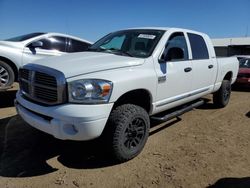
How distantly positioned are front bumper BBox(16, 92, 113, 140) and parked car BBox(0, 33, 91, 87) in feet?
12.0

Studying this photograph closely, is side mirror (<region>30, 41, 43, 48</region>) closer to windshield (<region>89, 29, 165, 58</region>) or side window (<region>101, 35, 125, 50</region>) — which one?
windshield (<region>89, 29, 165, 58</region>)

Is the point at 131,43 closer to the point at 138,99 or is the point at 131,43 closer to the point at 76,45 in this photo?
the point at 138,99

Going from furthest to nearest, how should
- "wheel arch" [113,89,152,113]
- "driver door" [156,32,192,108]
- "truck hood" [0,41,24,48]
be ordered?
"truck hood" [0,41,24,48], "driver door" [156,32,192,108], "wheel arch" [113,89,152,113]

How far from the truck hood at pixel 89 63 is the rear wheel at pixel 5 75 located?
9.90 ft

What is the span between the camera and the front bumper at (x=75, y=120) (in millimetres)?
3238

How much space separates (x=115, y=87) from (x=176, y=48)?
1.84 m

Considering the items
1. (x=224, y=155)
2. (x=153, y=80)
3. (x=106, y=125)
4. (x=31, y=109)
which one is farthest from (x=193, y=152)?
(x=31, y=109)

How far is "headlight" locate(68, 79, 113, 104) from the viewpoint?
3.32 m

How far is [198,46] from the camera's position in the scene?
18.8 feet

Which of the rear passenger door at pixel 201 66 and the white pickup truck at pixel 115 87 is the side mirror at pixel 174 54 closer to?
the white pickup truck at pixel 115 87

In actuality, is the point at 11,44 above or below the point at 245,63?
above

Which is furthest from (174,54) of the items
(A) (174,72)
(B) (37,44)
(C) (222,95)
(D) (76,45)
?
(D) (76,45)

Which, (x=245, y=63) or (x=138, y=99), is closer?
(x=138, y=99)

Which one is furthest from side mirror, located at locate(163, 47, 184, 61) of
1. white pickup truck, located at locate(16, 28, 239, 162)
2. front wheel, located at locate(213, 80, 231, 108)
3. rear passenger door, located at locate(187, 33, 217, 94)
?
front wheel, located at locate(213, 80, 231, 108)
